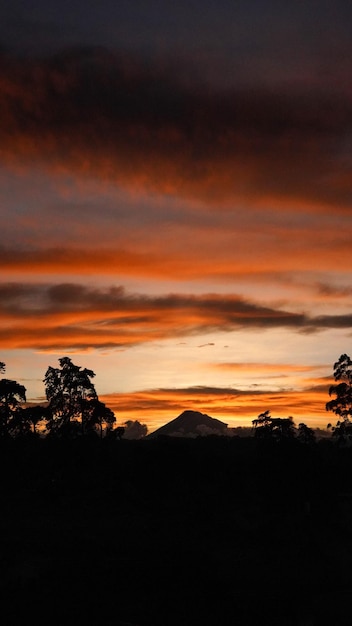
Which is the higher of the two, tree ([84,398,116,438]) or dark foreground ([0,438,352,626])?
tree ([84,398,116,438])

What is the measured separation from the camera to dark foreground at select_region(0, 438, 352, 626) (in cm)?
3150

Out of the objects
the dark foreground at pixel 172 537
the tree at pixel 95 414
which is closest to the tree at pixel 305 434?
the dark foreground at pixel 172 537

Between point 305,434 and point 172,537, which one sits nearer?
point 172,537

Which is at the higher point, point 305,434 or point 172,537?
point 305,434

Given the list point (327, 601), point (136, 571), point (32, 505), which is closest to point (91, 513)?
point (32, 505)

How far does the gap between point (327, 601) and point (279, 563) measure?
21.5 ft

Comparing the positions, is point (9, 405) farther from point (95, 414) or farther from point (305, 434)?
point (305, 434)

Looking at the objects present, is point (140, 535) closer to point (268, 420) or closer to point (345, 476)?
point (268, 420)

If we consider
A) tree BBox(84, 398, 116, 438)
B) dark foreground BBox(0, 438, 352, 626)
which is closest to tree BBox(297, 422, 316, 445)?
dark foreground BBox(0, 438, 352, 626)

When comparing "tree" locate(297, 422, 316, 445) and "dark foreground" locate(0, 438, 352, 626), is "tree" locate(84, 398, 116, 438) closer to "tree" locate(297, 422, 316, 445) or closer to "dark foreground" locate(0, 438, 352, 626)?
"dark foreground" locate(0, 438, 352, 626)

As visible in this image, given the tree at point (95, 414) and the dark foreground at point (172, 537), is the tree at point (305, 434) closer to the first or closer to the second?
the dark foreground at point (172, 537)

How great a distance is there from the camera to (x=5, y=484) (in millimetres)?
59719

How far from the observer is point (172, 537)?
4400 centimetres

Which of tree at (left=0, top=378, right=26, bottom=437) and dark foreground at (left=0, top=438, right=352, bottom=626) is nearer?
dark foreground at (left=0, top=438, right=352, bottom=626)
